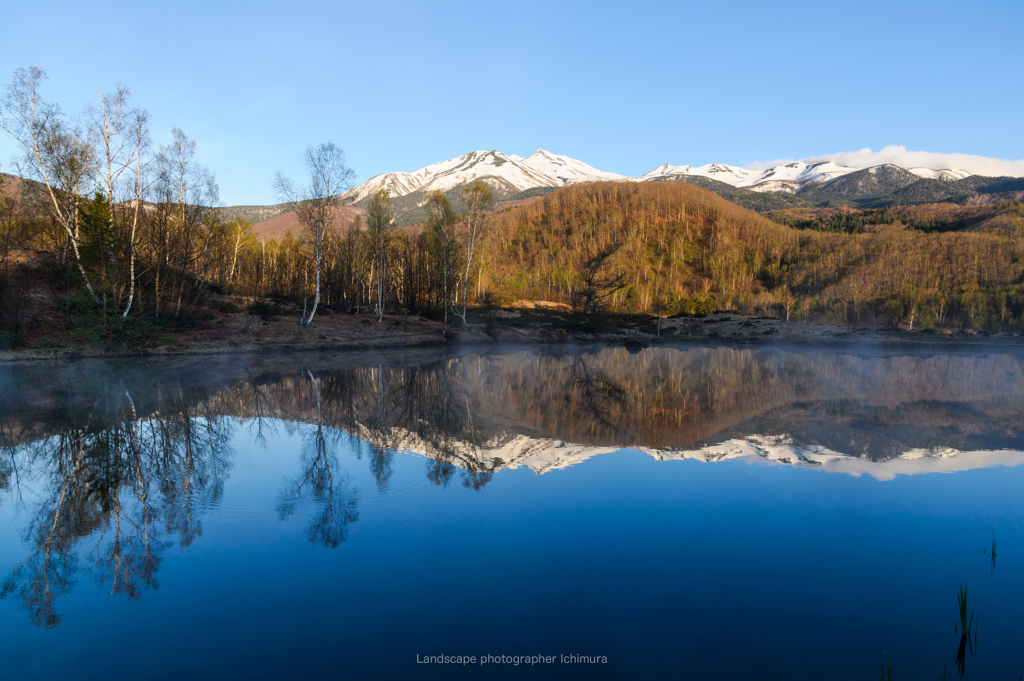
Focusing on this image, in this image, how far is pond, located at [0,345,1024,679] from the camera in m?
3.09

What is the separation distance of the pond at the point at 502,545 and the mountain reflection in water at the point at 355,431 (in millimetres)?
58

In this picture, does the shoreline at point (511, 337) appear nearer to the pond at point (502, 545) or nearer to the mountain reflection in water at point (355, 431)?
the mountain reflection in water at point (355, 431)

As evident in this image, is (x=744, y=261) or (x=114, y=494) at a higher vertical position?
(x=744, y=261)

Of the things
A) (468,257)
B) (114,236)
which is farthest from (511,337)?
(114,236)

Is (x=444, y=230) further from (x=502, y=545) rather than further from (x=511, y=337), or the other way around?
(x=502, y=545)

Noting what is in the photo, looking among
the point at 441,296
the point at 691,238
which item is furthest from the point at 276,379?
the point at 691,238

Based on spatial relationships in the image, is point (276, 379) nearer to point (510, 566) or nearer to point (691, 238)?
point (510, 566)

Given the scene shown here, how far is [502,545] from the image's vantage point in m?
4.46

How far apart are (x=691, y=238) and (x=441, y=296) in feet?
284

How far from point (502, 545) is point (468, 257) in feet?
113

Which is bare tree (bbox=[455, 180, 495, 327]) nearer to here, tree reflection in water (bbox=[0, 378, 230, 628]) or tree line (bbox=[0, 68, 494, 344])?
tree line (bbox=[0, 68, 494, 344])

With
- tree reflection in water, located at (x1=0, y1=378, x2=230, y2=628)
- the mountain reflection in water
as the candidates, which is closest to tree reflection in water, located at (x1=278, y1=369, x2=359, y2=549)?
the mountain reflection in water

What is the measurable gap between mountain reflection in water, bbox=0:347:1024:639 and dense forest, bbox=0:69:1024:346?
721cm

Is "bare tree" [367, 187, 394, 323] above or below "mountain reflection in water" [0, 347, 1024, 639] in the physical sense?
above
